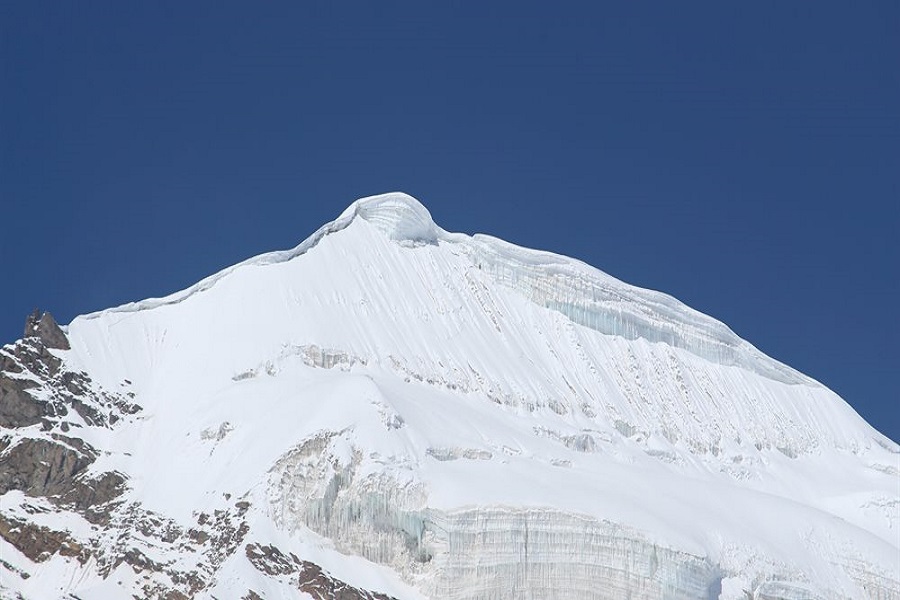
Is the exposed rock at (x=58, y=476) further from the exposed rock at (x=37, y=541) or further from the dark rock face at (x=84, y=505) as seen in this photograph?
the exposed rock at (x=37, y=541)

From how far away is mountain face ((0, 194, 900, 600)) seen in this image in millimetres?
106500

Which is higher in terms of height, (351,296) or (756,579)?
(351,296)

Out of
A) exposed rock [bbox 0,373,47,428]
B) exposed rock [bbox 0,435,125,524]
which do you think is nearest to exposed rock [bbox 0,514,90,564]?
exposed rock [bbox 0,435,125,524]

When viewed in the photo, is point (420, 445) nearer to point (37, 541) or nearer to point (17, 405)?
point (37, 541)

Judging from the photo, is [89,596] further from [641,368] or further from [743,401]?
[743,401]

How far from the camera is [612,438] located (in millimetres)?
129375

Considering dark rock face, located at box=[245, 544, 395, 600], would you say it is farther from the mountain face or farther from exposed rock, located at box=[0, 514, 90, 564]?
Answer: exposed rock, located at box=[0, 514, 90, 564]

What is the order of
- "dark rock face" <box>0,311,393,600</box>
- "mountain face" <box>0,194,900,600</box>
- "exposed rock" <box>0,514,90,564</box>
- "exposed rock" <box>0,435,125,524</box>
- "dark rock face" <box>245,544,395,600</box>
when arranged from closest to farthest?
1. "dark rock face" <box>245,544,395,600</box>
2. "dark rock face" <box>0,311,393,600</box>
3. "mountain face" <box>0,194,900,600</box>
4. "exposed rock" <box>0,514,90,564</box>
5. "exposed rock" <box>0,435,125,524</box>

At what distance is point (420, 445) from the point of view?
112m

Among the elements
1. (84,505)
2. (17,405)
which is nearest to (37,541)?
(84,505)

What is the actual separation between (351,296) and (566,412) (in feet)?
57.8

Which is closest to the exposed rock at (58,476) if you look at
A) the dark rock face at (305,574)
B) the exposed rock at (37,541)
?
the exposed rock at (37,541)

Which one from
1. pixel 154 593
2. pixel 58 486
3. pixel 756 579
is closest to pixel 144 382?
pixel 58 486

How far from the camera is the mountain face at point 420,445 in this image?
106 m
